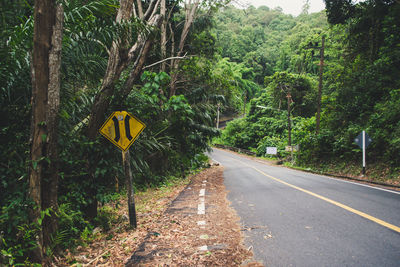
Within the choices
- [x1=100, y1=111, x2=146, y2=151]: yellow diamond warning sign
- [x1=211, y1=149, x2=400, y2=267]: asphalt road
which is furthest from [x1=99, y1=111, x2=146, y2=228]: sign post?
[x1=211, y1=149, x2=400, y2=267]: asphalt road

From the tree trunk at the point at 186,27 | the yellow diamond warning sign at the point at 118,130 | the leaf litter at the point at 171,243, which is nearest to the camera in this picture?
the leaf litter at the point at 171,243

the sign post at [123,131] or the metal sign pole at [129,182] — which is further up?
the sign post at [123,131]

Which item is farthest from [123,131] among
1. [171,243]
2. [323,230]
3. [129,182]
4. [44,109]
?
[323,230]

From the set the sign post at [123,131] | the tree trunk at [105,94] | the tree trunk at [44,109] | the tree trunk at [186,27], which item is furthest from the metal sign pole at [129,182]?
the tree trunk at [186,27]

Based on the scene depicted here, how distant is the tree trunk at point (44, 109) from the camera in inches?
116

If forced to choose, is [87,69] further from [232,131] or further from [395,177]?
[232,131]

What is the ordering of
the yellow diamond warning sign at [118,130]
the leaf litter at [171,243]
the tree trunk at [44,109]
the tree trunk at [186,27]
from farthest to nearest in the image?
the tree trunk at [186,27] → the yellow diamond warning sign at [118,130] → the leaf litter at [171,243] → the tree trunk at [44,109]

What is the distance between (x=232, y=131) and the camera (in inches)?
1981

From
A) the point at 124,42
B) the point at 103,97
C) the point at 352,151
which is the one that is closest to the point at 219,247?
the point at 103,97

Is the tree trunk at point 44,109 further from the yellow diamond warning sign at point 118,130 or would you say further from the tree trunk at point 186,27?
the tree trunk at point 186,27

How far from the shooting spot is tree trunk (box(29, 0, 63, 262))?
9.69 ft

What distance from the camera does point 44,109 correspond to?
10.1 ft

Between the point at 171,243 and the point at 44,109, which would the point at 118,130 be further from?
the point at 171,243

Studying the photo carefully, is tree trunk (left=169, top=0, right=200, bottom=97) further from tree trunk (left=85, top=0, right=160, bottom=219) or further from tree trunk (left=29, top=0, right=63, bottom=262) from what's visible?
tree trunk (left=29, top=0, right=63, bottom=262)
